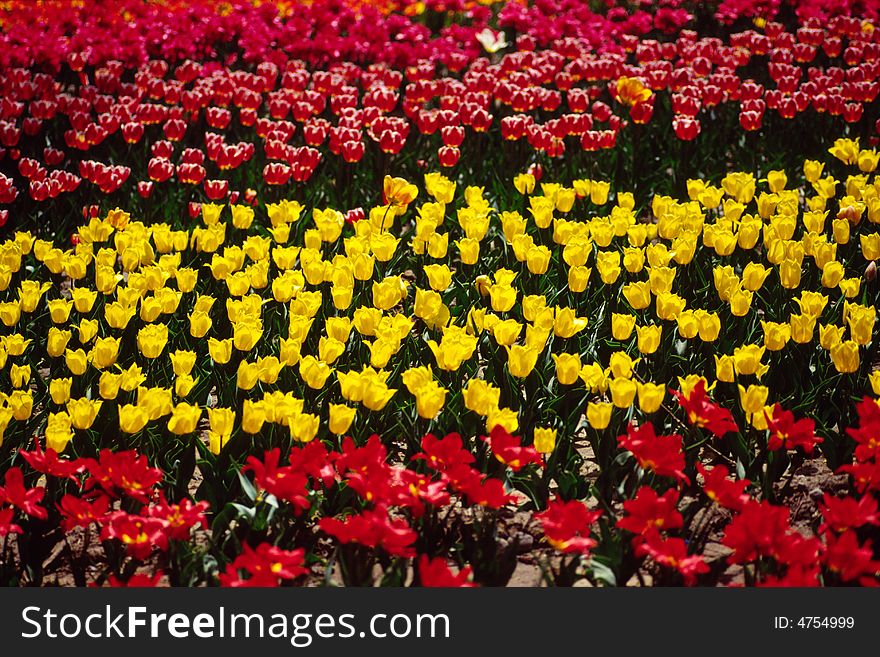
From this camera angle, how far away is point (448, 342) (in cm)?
314

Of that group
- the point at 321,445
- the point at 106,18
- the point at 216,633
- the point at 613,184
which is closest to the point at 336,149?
the point at 613,184

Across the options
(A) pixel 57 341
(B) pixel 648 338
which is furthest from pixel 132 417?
(B) pixel 648 338

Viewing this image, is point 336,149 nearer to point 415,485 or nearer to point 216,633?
point 415,485

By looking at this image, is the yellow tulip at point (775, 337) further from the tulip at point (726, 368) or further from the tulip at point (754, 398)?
the tulip at point (754, 398)

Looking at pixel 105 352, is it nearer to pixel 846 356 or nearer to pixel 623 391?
pixel 623 391

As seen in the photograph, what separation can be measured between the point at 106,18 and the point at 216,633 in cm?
758

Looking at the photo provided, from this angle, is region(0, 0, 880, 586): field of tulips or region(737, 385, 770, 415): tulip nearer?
region(0, 0, 880, 586): field of tulips

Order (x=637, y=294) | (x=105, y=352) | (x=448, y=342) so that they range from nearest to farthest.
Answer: (x=448, y=342) → (x=105, y=352) → (x=637, y=294)

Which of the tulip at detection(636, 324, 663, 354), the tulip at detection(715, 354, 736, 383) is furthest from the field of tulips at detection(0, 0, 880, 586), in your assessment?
the tulip at detection(636, 324, 663, 354)

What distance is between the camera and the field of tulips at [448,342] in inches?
102

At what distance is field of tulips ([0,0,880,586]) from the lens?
102 inches

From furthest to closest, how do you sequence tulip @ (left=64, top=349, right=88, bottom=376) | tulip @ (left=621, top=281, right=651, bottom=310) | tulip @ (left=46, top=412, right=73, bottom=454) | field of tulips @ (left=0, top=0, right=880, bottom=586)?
tulip @ (left=621, top=281, right=651, bottom=310)
tulip @ (left=64, top=349, right=88, bottom=376)
tulip @ (left=46, top=412, right=73, bottom=454)
field of tulips @ (left=0, top=0, right=880, bottom=586)

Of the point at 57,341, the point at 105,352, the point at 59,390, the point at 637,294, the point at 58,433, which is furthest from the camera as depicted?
the point at 637,294

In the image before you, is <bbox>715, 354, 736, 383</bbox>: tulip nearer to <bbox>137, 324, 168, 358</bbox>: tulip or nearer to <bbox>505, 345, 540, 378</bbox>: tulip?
<bbox>505, 345, 540, 378</bbox>: tulip
